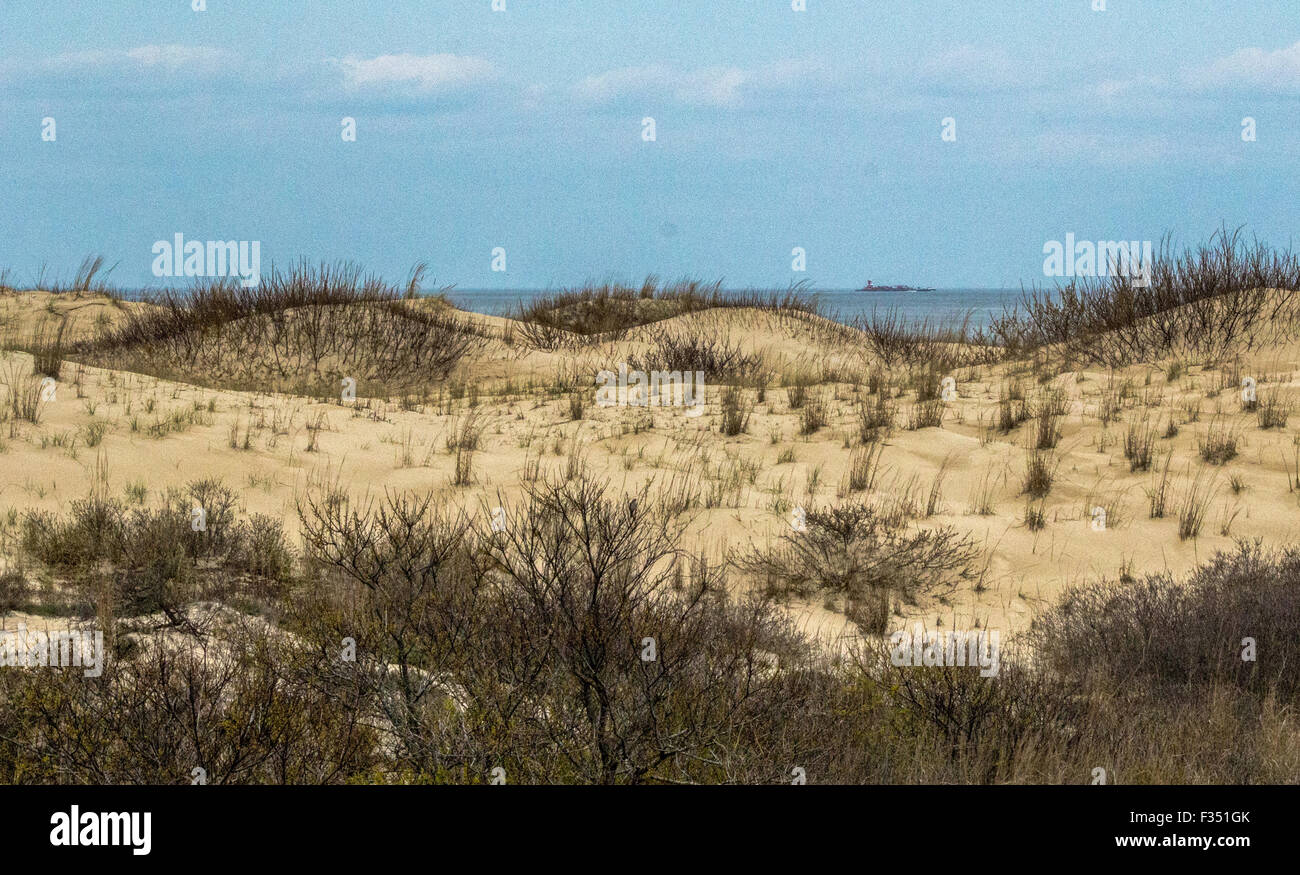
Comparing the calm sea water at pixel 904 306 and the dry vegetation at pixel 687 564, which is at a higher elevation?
the calm sea water at pixel 904 306

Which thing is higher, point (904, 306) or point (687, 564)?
point (904, 306)

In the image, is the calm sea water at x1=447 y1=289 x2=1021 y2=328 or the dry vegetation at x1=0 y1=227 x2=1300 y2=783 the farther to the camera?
the calm sea water at x1=447 y1=289 x2=1021 y2=328

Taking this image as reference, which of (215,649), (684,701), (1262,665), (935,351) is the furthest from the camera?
(935,351)

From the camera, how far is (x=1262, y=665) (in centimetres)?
513

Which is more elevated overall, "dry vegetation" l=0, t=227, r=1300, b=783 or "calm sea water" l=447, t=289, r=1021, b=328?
"calm sea water" l=447, t=289, r=1021, b=328

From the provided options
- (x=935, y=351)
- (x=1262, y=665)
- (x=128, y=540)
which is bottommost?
(x=1262, y=665)

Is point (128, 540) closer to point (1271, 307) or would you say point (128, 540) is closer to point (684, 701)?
point (684, 701)

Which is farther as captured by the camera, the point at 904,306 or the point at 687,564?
the point at 904,306

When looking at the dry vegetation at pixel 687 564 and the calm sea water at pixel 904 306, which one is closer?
the dry vegetation at pixel 687 564

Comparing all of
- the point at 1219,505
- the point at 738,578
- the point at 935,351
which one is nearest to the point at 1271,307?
the point at 935,351
